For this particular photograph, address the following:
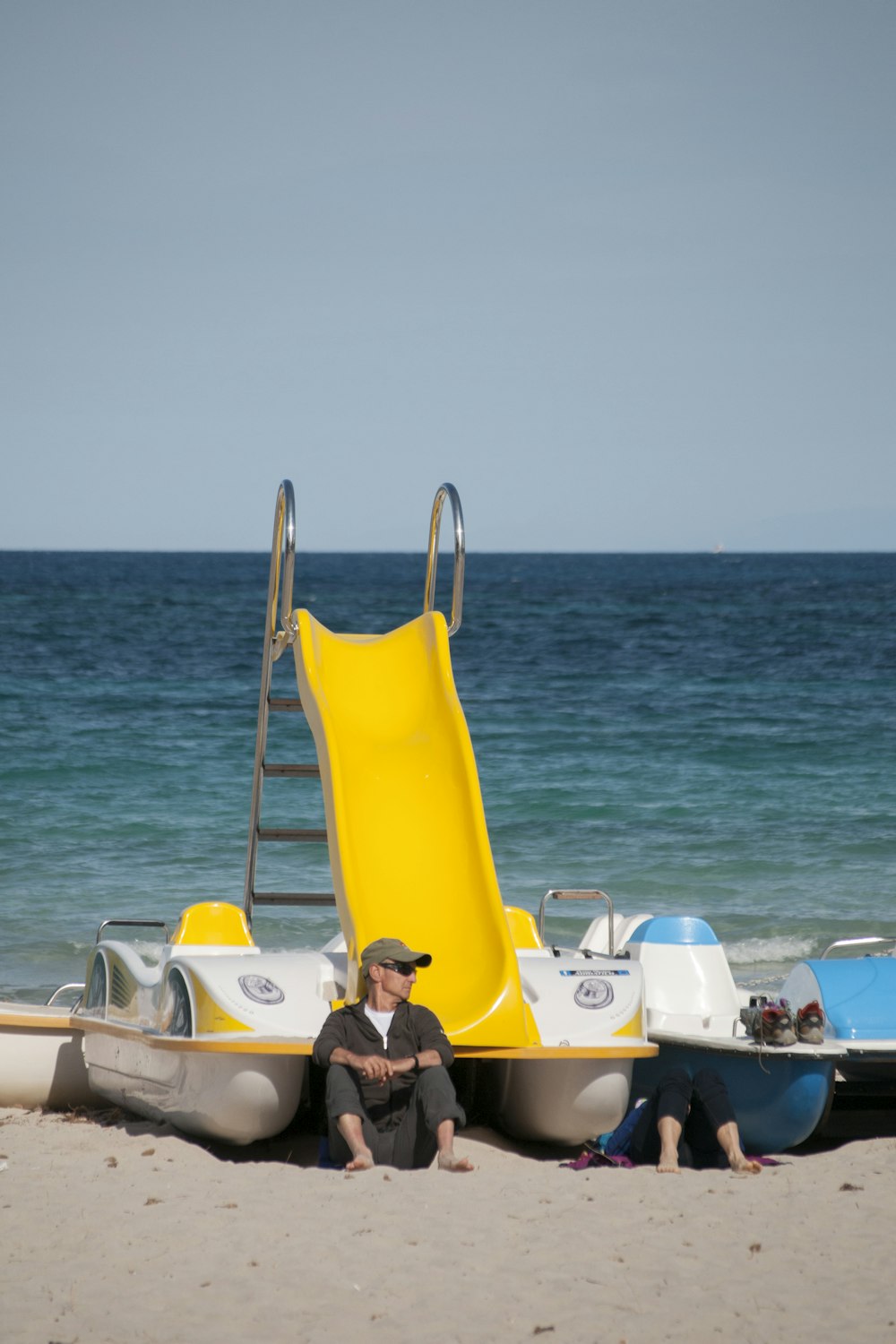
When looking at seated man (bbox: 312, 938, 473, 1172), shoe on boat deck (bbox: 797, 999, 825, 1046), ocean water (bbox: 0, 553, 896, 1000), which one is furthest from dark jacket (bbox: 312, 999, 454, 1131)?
ocean water (bbox: 0, 553, 896, 1000)

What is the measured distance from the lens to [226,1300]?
4367mm

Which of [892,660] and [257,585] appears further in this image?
[257,585]

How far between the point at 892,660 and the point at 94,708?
16.4 m

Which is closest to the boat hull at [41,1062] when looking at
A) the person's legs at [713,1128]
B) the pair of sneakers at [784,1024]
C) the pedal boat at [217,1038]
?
the pedal boat at [217,1038]

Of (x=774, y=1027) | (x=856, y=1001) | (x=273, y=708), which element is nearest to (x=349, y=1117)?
(x=774, y=1027)

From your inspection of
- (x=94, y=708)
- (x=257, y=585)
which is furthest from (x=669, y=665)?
(x=257, y=585)

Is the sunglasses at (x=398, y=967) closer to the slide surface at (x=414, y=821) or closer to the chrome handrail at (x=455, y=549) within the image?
the slide surface at (x=414, y=821)

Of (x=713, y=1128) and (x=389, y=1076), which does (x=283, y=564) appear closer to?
(x=389, y=1076)

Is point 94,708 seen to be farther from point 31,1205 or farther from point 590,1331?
point 590,1331

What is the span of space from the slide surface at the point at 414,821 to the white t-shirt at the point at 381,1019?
0.13 m

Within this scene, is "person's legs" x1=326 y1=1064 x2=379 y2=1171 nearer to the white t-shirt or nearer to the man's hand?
the man's hand

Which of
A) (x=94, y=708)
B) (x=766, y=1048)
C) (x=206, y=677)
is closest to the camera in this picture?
(x=766, y=1048)

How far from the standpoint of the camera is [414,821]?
266 inches

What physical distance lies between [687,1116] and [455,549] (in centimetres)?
316
